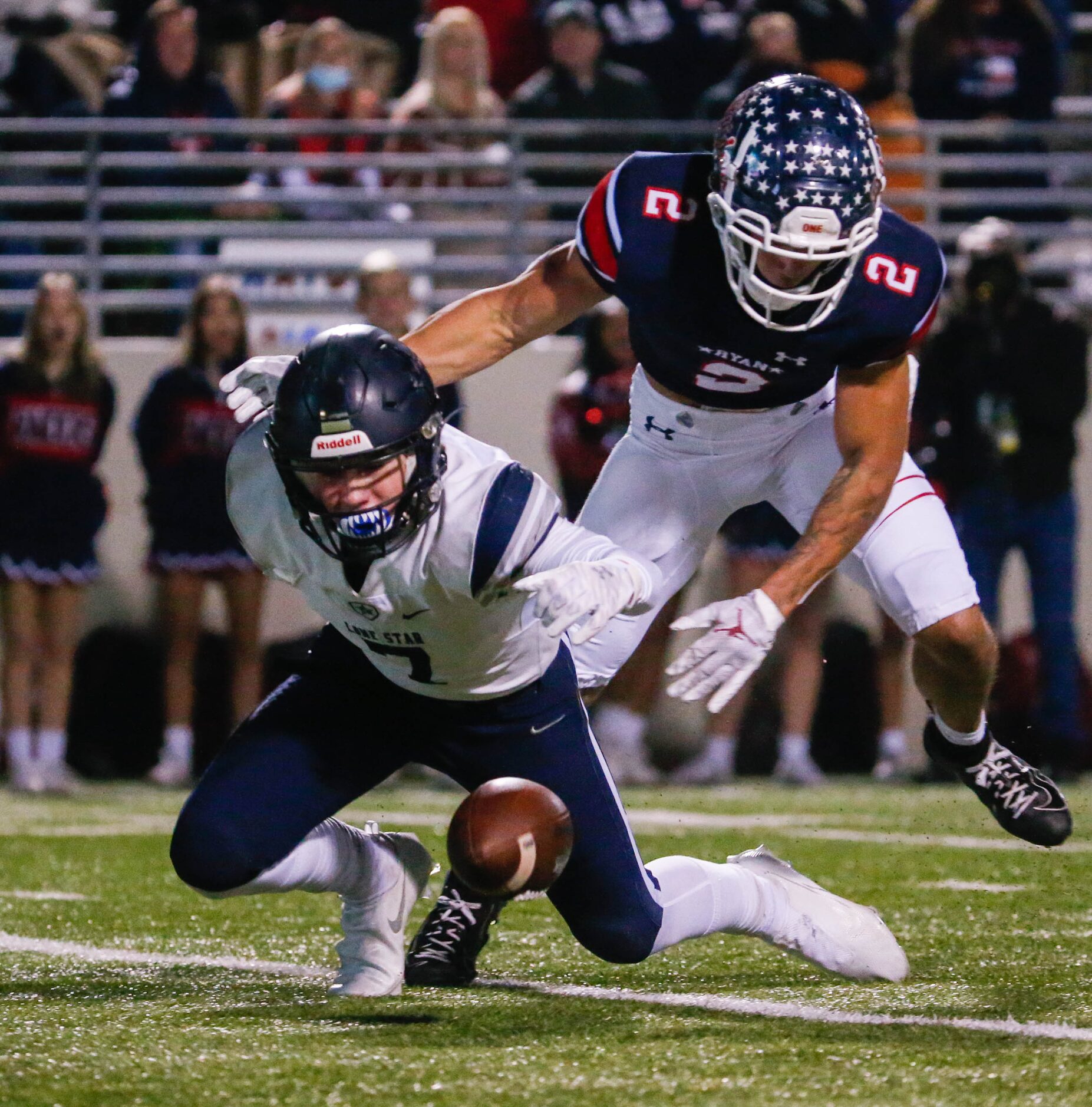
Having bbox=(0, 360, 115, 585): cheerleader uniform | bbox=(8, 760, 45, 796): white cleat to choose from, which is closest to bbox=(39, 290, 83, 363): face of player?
bbox=(0, 360, 115, 585): cheerleader uniform

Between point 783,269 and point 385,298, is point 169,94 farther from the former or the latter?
point 783,269

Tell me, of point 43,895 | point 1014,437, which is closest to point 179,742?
point 43,895

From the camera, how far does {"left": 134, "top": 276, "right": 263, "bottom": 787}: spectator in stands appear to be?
771 cm

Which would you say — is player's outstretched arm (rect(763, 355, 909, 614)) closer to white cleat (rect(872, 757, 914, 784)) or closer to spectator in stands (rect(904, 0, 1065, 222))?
white cleat (rect(872, 757, 914, 784))

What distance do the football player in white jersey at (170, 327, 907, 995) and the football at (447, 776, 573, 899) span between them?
224 mm

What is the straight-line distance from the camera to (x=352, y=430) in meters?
3.17

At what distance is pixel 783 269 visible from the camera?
3797 mm

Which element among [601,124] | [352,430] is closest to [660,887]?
[352,430]

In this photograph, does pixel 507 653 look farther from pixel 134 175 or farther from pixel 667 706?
pixel 134 175

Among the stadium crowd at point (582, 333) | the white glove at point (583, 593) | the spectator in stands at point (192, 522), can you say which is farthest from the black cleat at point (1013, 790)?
the spectator in stands at point (192, 522)

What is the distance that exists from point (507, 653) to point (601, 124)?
18.5ft

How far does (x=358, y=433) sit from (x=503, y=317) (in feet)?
3.30

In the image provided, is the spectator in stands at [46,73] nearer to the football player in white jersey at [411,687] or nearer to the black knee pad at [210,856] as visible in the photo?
the football player in white jersey at [411,687]

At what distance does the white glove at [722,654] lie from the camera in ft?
11.2
